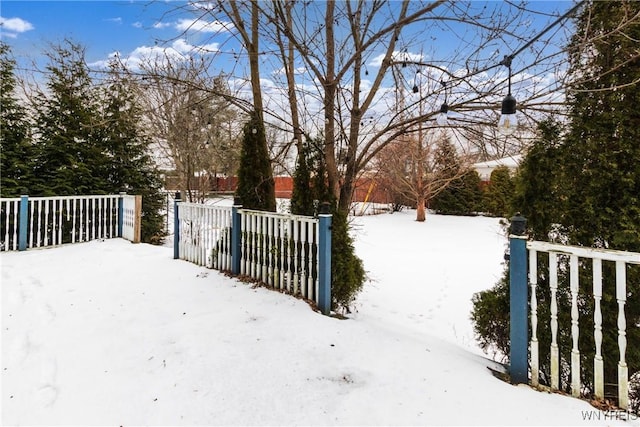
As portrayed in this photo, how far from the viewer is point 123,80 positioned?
360 centimetres

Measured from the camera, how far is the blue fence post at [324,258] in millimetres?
3143

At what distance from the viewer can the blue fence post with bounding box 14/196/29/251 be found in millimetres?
5691

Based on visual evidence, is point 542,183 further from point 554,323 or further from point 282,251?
point 282,251

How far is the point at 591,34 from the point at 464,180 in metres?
12.9

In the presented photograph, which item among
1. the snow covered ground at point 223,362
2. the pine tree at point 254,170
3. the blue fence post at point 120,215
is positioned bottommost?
the snow covered ground at point 223,362

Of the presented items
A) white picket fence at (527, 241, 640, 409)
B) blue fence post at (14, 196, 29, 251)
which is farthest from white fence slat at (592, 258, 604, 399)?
blue fence post at (14, 196, 29, 251)

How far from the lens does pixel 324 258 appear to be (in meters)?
3.16

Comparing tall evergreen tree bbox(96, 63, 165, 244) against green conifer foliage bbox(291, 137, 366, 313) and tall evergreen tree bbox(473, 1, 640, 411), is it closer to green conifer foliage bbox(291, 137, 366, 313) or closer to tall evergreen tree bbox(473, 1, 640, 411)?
green conifer foliage bbox(291, 137, 366, 313)

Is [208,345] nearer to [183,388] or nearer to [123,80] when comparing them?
[183,388]

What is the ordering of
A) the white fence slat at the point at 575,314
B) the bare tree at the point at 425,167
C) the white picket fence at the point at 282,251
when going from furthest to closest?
the bare tree at the point at 425,167 → the white picket fence at the point at 282,251 → the white fence slat at the point at 575,314

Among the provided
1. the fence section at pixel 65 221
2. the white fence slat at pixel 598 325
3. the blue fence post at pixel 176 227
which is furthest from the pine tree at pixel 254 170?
the white fence slat at pixel 598 325

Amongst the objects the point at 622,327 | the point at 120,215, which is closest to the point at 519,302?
the point at 622,327

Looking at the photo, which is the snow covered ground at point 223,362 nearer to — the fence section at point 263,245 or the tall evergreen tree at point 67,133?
the fence section at point 263,245

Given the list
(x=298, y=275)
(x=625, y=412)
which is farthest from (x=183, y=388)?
(x=625, y=412)
